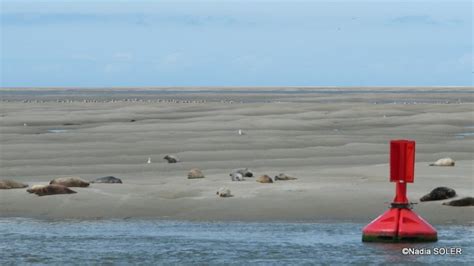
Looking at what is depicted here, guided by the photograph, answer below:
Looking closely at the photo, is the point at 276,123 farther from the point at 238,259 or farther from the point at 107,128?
the point at 238,259

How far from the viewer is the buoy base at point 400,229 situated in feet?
41.5

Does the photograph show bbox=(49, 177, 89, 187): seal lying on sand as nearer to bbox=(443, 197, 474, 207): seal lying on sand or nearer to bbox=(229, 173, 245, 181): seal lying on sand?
bbox=(229, 173, 245, 181): seal lying on sand

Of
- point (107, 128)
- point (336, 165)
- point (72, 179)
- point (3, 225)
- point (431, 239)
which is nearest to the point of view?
point (431, 239)

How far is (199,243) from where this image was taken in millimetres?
13008

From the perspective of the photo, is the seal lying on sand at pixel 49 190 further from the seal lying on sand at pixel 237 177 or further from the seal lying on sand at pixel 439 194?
the seal lying on sand at pixel 439 194

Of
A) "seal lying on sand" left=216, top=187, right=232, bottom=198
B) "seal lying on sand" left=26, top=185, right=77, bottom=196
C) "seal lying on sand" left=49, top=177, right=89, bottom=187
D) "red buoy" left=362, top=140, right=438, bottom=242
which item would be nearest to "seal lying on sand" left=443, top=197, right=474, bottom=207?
"red buoy" left=362, top=140, right=438, bottom=242

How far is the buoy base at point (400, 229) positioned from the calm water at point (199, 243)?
0.13m

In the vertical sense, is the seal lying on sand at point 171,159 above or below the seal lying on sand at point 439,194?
above

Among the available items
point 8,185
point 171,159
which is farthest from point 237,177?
point 171,159

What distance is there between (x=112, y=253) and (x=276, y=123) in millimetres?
24930

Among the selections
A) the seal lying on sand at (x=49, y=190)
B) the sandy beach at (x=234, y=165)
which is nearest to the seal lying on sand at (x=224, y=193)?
the sandy beach at (x=234, y=165)

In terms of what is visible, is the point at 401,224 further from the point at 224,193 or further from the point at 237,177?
the point at 237,177

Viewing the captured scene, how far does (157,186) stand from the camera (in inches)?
696

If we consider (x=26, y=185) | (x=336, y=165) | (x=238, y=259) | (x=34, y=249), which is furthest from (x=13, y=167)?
(x=238, y=259)
